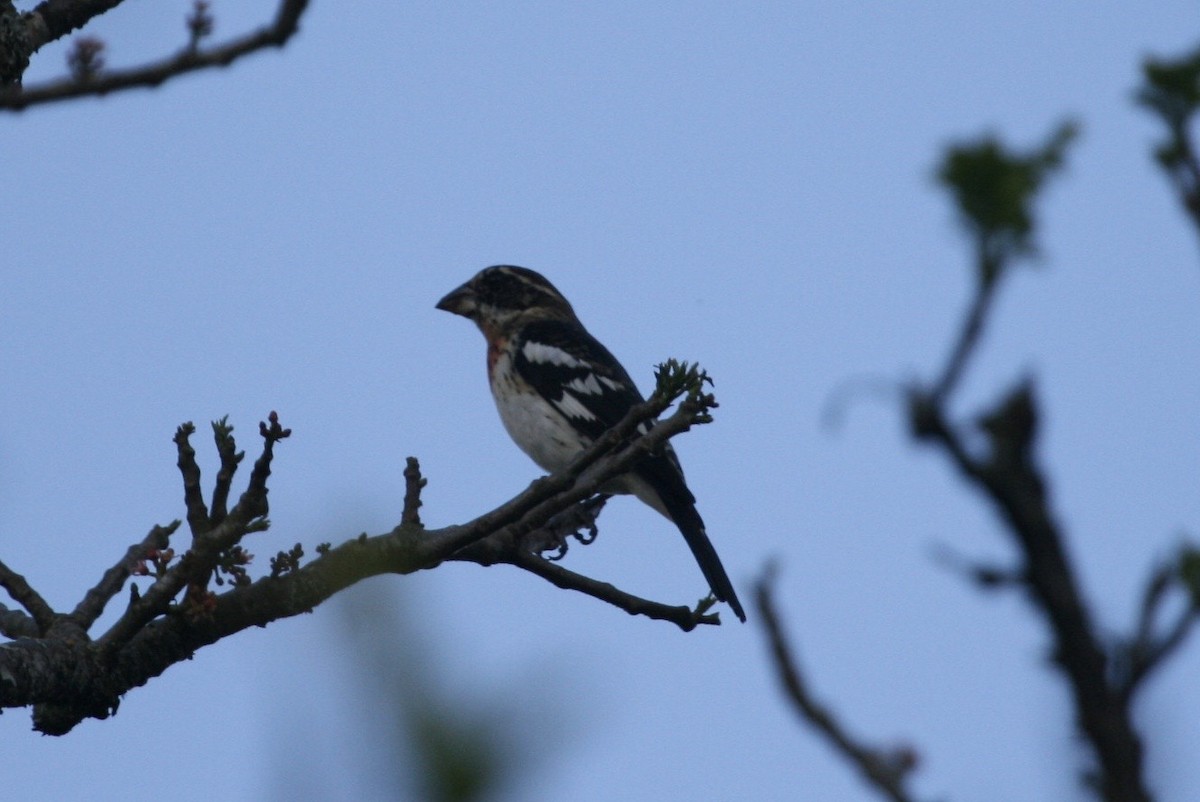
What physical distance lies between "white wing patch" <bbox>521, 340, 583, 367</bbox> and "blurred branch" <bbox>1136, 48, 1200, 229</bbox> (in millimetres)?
6593

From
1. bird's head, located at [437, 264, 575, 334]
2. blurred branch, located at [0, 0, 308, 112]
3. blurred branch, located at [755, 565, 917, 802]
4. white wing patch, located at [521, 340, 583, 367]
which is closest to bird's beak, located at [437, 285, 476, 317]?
bird's head, located at [437, 264, 575, 334]

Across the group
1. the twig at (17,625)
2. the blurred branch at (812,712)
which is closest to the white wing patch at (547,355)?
the twig at (17,625)

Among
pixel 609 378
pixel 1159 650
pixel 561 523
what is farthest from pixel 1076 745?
pixel 609 378

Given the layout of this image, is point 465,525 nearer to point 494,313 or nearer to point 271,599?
point 271,599

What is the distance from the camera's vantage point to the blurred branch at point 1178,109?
1712 mm

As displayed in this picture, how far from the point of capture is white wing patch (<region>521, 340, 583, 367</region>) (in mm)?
8484

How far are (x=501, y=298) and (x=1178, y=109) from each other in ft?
26.2

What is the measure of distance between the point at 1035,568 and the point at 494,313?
28.0 feet

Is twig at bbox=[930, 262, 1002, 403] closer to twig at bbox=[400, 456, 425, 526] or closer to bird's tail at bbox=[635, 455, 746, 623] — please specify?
twig at bbox=[400, 456, 425, 526]

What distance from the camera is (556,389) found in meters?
8.23

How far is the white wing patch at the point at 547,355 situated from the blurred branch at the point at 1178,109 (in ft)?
21.6

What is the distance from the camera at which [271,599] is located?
173 inches

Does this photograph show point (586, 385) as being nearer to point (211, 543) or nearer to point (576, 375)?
point (576, 375)

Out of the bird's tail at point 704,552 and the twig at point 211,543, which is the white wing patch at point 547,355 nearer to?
→ the bird's tail at point 704,552
